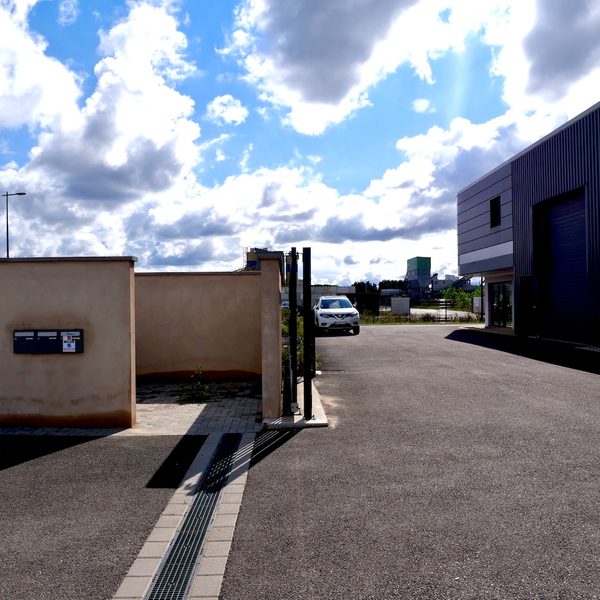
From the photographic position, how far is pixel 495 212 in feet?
86.4

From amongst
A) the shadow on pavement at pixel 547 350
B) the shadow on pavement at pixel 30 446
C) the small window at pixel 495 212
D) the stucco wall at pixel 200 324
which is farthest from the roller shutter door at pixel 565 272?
the shadow on pavement at pixel 30 446

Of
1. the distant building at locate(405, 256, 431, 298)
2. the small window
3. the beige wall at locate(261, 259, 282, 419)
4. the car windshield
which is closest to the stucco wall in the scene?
the beige wall at locate(261, 259, 282, 419)

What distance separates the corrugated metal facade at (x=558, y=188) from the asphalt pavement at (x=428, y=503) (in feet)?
32.5

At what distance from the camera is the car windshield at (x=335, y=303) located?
2602cm

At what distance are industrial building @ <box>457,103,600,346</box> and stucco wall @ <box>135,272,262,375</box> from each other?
460 inches

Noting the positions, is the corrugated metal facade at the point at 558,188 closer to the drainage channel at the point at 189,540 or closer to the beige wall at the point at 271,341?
the beige wall at the point at 271,341

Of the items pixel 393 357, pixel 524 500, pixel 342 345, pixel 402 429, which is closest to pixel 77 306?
pixel 402 429

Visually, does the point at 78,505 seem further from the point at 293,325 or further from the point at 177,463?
the point at 293,325

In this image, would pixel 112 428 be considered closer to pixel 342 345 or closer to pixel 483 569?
pixel 483 569

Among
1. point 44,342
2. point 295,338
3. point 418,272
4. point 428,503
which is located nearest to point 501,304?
point 295,338

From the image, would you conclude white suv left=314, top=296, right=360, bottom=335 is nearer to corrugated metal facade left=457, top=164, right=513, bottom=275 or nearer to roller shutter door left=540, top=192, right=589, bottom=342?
corrugated metal facade left=457, top=164, right=513, bottom=275

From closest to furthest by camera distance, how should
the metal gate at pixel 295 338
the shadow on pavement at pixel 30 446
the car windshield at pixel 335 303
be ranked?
1. the shadow on pavement at pixel 30 446
2. the metal gate at pixel 295 338
3. the car windshield at pixel 335 303

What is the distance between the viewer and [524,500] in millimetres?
4590

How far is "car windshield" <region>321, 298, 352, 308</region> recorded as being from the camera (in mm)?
26019
